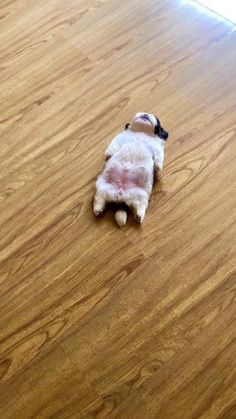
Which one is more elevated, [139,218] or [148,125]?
[148,125]

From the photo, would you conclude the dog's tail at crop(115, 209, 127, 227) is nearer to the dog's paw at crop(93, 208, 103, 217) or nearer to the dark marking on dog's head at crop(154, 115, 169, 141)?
the dog's paw at crop(93, 208, 103, 217)

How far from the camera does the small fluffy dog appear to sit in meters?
1.26

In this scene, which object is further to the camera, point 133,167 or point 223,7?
point 223,7

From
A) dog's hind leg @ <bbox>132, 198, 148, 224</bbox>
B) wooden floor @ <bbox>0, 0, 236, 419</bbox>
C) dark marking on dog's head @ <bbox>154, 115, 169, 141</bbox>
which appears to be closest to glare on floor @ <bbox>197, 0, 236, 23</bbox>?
wooden floor @ <bbox>0, 0, 236, 419</bbox>

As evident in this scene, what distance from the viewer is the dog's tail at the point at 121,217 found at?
4.10ft

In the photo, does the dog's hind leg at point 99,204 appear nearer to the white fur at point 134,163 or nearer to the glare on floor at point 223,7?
the white fur at point 134,163

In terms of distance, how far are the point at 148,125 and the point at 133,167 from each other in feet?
0.43

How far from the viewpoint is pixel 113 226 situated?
4.17 ft

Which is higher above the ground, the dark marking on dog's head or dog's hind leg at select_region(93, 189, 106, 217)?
the dark marking on dog's head

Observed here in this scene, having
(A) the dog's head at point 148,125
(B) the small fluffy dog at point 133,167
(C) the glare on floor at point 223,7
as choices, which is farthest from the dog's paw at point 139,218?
(C) the glare on floor at point 223,7

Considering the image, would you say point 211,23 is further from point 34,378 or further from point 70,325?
point 34,378

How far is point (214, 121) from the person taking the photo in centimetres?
142

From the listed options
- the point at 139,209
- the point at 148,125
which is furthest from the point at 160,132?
the point at 139,209

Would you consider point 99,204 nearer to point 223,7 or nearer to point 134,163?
point 134,163
